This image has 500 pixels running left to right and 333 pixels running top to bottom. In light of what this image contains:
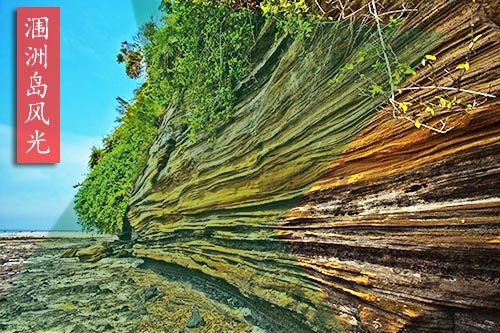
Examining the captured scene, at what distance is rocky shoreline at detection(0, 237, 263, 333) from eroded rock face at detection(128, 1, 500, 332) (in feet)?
0.44

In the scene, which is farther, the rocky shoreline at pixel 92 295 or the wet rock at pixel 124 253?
the wet rock at pixel 124 253

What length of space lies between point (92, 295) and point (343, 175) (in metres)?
1.62

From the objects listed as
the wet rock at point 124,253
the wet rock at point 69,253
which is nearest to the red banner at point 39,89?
the wet rock at point 69,253

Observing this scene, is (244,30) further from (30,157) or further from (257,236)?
(30,157)

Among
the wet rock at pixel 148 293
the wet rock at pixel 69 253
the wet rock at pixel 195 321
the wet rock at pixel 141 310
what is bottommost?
the wet rock at pixel 195 321

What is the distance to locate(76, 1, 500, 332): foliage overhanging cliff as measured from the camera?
138 centimetres

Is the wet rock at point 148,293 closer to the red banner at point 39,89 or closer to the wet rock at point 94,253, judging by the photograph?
the wet rock at point 94,253

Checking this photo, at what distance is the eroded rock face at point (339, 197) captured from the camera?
1.38 metres

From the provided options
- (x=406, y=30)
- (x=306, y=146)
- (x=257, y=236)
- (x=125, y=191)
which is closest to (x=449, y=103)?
(x=406, y=30)

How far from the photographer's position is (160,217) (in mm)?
2701

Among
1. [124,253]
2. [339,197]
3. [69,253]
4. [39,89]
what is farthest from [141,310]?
[39,89]

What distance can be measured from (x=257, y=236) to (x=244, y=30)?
113cm

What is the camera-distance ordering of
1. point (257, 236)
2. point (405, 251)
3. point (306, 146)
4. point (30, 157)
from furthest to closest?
point (30, 157) < point (257, 236) < point (306, 146) < point (405, 251)

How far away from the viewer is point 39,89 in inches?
101
